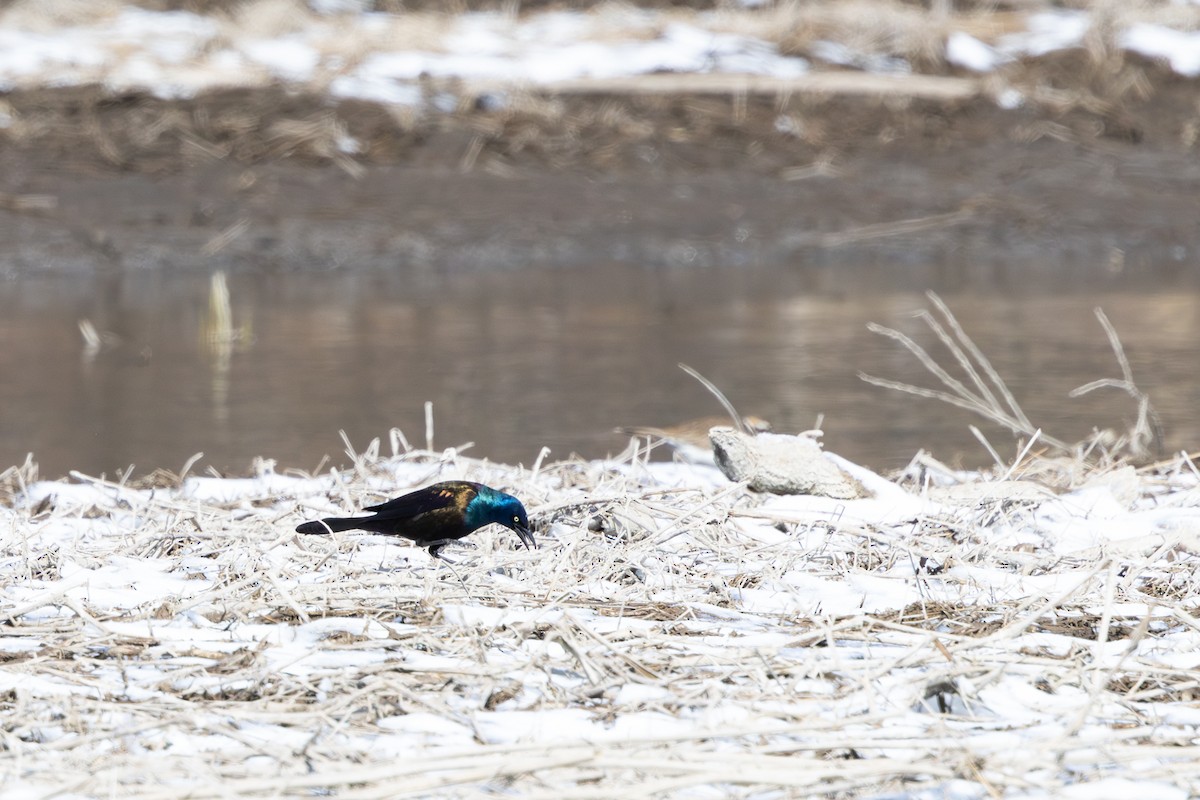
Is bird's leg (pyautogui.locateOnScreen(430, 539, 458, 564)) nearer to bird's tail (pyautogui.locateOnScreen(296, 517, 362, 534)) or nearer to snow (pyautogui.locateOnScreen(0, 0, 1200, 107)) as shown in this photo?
bird's tail (pyautogui.locateOnScreen(296, 517, 362, 534))

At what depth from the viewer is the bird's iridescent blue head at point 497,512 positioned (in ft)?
11.0

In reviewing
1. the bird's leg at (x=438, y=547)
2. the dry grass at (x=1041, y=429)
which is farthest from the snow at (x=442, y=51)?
the bird's leg at (x=438, y=547)

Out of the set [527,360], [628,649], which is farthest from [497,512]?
[527,360]

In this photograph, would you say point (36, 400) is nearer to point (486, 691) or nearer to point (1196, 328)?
point (486, 691)

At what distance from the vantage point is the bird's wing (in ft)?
Result: 11.0

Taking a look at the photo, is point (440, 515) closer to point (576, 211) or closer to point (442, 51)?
point (576, 211)

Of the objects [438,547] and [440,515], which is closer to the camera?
[440,515]

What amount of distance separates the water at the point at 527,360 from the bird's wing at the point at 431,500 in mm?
2233

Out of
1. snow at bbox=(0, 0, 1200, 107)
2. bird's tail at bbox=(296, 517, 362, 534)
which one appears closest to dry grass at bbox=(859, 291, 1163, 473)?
bird's tail at bbox=(296, 517, 362, 534)

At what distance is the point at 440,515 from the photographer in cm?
334

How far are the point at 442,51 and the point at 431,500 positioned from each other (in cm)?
1129

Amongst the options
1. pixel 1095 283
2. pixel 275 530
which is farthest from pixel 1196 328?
pixel 275 530

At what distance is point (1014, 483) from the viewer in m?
3.97

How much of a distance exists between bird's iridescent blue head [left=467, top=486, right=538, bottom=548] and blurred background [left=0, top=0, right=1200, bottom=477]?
9.42ft
